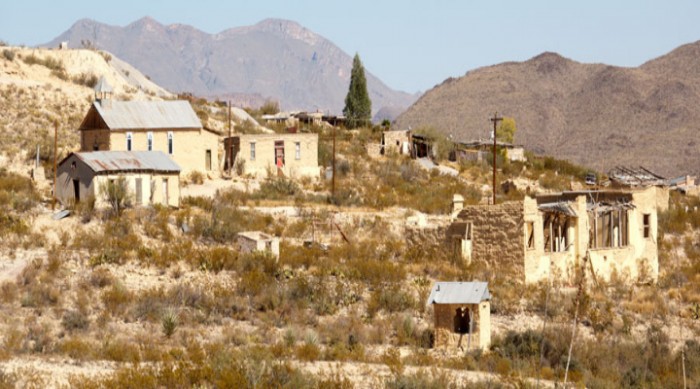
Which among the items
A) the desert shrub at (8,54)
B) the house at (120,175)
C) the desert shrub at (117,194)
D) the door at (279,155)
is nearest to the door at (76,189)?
the house at (120,175)

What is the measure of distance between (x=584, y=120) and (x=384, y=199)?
7062 centimetres

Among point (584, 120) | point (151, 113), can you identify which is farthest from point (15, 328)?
point (584, 120)

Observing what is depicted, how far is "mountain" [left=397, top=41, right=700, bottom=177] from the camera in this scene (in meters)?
100

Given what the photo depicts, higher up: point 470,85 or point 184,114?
point 470,85

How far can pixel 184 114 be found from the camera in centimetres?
4959

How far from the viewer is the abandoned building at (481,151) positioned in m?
63.4

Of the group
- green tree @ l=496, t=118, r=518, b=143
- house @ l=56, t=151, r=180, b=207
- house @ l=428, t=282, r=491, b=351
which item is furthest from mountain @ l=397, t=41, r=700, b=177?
house @ l=428, t=282, r=491, b=351

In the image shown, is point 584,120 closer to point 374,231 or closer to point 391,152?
point 391,152

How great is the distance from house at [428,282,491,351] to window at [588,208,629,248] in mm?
9572

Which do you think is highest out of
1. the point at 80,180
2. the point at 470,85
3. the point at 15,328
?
the point at 470,85

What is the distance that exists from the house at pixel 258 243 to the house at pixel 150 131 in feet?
42.0

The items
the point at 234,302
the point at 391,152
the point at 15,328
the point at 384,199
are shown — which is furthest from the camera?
the point at 391,152

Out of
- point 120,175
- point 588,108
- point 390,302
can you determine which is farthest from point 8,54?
point 588,108

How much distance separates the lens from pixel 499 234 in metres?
32.4
